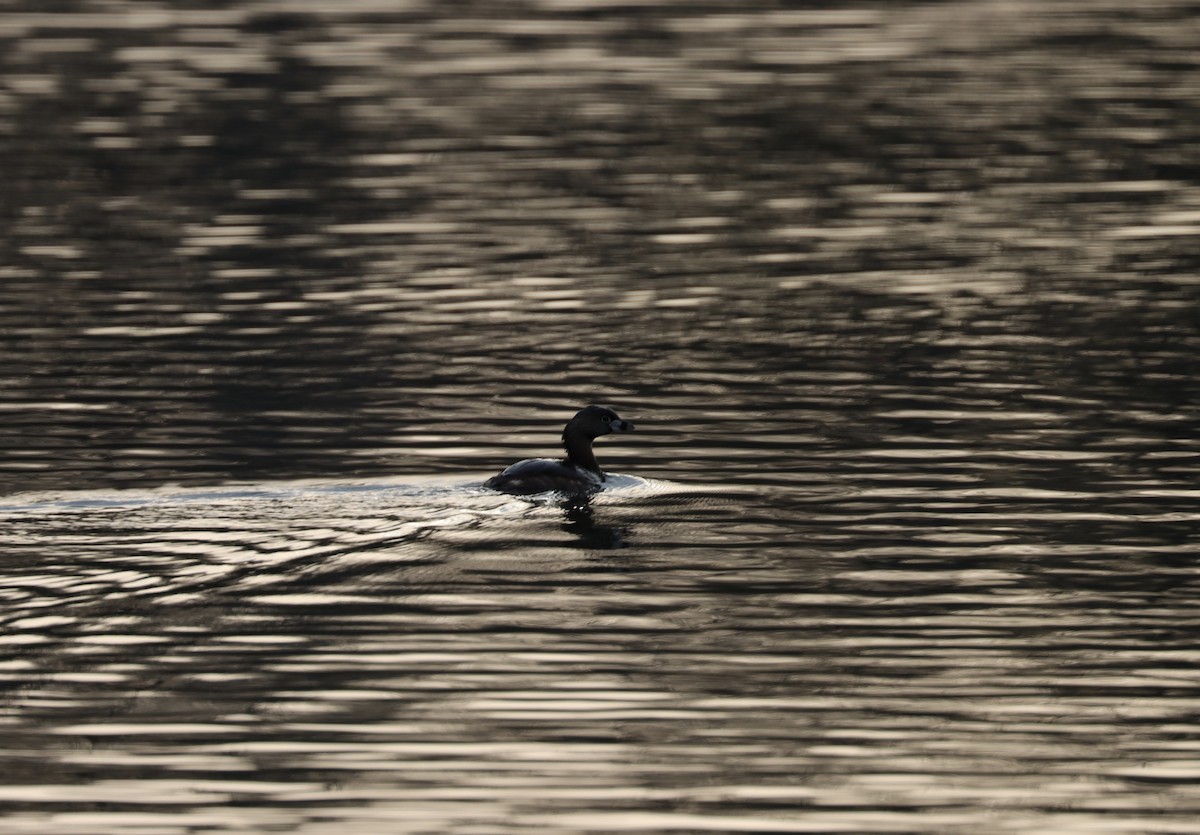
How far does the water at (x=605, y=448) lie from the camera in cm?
1320

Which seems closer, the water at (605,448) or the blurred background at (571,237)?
the water at (605,448)

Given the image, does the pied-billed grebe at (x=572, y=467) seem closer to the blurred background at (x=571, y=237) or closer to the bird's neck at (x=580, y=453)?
the bird's neck at (x=580, y=453)

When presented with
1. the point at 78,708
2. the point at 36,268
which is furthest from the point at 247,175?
the point at 78,708

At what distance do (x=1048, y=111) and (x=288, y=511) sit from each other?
2680 cm

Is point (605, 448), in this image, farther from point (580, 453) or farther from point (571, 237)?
point (571, 237)

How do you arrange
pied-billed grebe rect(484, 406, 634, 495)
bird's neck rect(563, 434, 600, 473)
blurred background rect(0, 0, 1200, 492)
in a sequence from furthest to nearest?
blurred background rect(0, 0, 1200, 492), bird's neck rect(563, 434, 600, 473), pied-billed grebe rect(484, 406, 634, 495)

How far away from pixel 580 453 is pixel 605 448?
204 cm

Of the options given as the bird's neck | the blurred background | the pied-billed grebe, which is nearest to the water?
the blurred background

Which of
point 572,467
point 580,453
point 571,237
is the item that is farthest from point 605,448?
point 571,237

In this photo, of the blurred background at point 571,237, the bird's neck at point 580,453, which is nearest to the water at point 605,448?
the blurred background at point 571,237

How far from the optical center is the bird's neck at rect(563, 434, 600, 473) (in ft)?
67.3

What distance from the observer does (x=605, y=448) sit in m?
22.6

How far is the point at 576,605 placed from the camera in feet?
53.4

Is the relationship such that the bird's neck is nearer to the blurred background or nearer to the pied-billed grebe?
the pied-billed grebe
